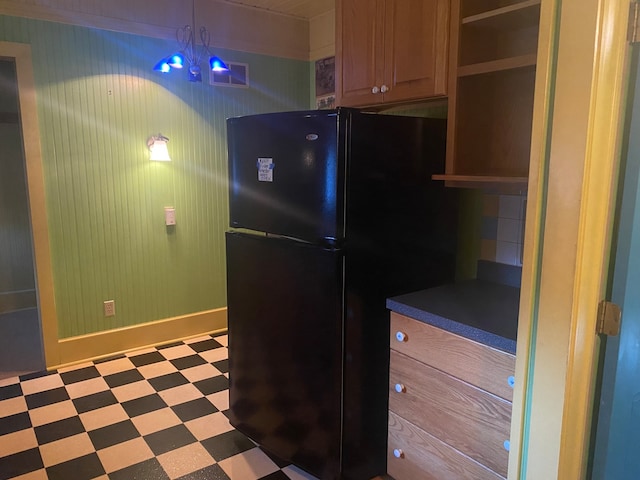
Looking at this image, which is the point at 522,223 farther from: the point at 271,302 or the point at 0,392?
the point at 0,392

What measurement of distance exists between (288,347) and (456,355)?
72cm

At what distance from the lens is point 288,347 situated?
200 centimetres

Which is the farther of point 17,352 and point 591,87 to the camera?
point 17,352

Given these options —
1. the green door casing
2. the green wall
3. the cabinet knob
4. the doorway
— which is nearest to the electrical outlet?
the green wall

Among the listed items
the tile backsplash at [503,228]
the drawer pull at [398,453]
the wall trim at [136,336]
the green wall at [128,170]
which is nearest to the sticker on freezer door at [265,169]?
the tile backsplash at [503,228]

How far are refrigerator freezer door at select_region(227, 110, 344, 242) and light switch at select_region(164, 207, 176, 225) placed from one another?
1351 mm

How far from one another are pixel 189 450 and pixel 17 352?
1.91m

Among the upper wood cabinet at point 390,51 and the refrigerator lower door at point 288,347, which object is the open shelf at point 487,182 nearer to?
the upper wood cabinet at point 390,51

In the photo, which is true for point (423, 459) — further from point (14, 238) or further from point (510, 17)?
point (14, 238)

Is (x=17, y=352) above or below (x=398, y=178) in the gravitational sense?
below

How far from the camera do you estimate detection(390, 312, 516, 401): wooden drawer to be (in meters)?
1.47

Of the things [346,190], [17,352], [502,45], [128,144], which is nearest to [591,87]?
[346,190]

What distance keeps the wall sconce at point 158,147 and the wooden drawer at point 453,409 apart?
85.5 inches

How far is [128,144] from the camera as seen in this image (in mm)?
3180
